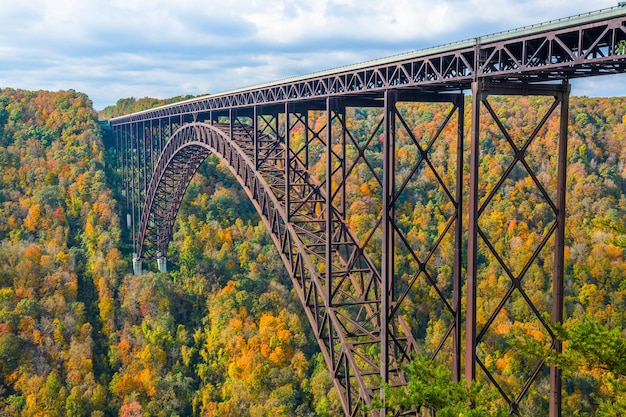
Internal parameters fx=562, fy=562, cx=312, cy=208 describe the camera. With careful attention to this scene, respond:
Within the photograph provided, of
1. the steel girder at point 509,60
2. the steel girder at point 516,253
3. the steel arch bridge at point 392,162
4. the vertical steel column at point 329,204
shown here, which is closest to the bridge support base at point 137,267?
the steel arch bridge at point 392,162

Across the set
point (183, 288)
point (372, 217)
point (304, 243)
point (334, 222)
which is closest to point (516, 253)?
point (372, 217)

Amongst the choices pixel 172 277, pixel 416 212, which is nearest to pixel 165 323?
pixel 172 277

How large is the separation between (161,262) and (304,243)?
2884cm

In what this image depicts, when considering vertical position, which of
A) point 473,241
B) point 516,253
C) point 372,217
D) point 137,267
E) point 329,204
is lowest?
point 137,267

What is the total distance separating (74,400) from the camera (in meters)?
35.9

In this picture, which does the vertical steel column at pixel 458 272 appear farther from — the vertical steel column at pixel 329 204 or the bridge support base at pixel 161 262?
the bridge support base at pixel 161 262

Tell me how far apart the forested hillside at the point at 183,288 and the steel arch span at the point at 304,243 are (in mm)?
4849

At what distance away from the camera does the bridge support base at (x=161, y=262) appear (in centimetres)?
4818

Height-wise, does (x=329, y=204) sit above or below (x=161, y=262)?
above

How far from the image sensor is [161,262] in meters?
48.5

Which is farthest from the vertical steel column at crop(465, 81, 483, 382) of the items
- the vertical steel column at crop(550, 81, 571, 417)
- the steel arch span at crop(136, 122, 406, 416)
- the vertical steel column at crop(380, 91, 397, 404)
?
the steel arch span at crop(136, 122, 406, 416)

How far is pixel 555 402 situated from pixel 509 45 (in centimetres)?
754

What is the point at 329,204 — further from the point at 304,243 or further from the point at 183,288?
the point at 183,288

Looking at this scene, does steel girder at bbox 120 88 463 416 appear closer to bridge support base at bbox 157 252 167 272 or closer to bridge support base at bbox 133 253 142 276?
bridge support base at bbox 157 252 167 272
